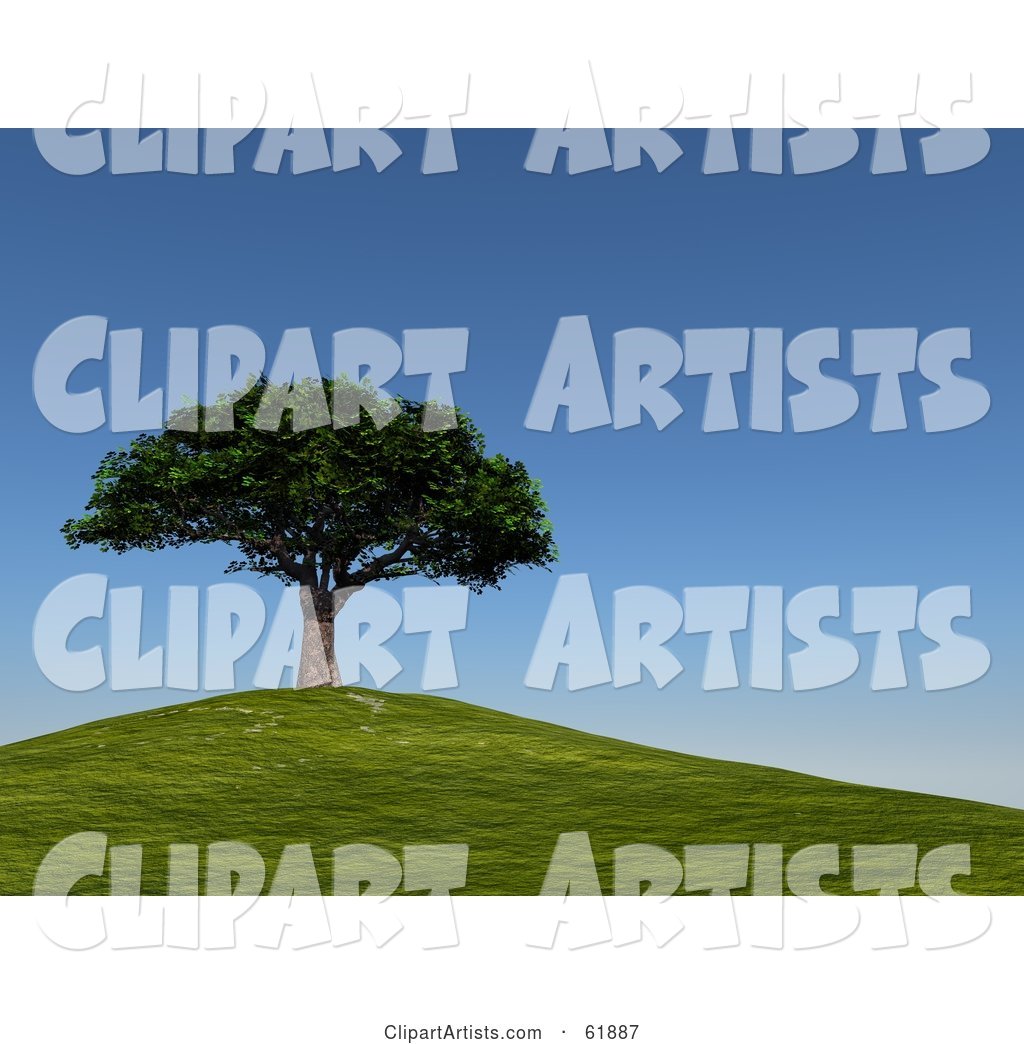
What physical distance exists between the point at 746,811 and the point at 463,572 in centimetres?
1764

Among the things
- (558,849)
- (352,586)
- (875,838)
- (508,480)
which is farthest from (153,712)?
(875,838)

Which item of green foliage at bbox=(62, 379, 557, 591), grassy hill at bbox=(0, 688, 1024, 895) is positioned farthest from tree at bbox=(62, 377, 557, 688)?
grassy hill at bbox=(0, 688, 1024, 895)

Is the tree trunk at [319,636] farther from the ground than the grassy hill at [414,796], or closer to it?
farther from the ground

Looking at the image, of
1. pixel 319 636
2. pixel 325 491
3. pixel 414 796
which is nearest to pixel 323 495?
pixel 325 491

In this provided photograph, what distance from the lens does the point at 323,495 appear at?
37188 mm

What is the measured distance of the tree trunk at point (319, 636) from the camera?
37688 mm

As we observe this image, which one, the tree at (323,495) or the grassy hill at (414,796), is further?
the tree at (323,495)

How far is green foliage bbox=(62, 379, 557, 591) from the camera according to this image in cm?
3700

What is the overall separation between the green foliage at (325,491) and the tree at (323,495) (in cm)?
5

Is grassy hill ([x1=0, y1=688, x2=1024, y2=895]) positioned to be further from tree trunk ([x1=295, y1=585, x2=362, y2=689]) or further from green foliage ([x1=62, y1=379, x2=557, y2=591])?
green foliage ([x1=62, y1=379, x2=557, y2=591])

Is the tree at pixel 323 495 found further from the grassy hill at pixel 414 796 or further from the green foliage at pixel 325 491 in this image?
the grassy hill at pixel 414 796

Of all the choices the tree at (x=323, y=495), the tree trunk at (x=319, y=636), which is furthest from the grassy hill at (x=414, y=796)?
the tree at (x=323, y=495)

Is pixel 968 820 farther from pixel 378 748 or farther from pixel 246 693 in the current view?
pixel 246 693

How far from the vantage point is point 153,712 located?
35781 mm
